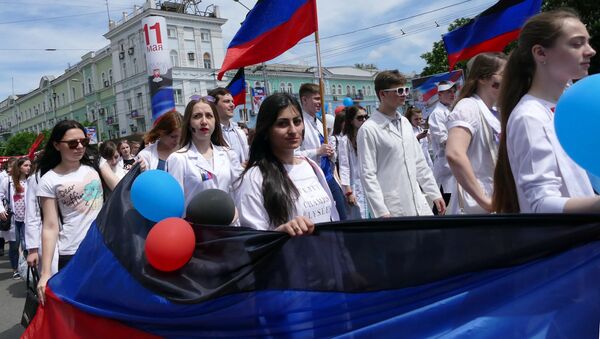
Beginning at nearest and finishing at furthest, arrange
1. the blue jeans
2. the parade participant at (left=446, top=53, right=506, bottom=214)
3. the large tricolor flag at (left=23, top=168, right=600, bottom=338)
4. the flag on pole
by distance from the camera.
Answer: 1. the large tricolor flag at (left=23, top=168, right=600, bottom=338)
2. the parade participant at (left=446, top=53, right=506, bottom=214)
3. the blue jeans
4. the flag on pole

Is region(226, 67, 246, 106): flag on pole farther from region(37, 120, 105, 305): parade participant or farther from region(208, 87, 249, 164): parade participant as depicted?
region(37, 120, 105, 305): parade participant

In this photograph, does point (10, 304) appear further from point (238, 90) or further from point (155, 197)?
point (155, 197)

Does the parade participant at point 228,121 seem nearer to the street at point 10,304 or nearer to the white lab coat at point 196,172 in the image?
the white lab coat at point 196,172

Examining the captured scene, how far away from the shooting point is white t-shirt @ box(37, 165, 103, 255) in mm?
3990

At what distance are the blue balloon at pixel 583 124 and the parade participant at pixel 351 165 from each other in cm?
497

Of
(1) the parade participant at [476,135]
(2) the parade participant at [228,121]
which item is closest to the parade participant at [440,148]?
(1) the parade participant at [476,135]

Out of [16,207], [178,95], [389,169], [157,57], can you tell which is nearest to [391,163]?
[389,169]

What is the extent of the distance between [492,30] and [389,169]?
96.4 inches

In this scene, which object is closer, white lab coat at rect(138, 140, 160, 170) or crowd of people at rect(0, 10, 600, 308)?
crowd of people at rect(0, 10, 600, 308)

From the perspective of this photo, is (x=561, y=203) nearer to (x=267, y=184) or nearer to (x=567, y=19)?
(x=567, y=19)

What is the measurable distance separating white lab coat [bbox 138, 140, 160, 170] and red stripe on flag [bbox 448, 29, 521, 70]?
3612 millimetres

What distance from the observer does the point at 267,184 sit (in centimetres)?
276

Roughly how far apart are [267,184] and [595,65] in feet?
65.0

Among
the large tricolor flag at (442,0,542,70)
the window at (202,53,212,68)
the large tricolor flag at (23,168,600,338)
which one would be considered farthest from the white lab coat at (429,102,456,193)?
the window at (202,53,212,68)
